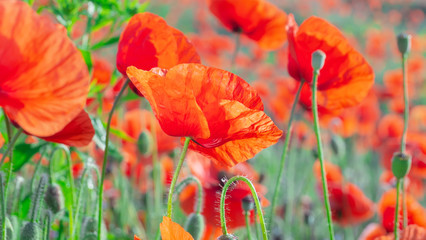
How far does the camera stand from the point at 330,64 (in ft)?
3.53

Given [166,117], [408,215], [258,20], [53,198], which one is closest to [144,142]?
[258,20]

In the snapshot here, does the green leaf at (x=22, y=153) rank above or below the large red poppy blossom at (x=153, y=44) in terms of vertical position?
below

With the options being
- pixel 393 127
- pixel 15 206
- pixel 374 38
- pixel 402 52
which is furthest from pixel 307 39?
pixel 374 38

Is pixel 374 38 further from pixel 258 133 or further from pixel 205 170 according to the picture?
pixel 258 133

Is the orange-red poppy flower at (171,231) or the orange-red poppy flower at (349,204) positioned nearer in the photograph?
the orange-red poppy flower at (171,231)

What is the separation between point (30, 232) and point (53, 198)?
13cm

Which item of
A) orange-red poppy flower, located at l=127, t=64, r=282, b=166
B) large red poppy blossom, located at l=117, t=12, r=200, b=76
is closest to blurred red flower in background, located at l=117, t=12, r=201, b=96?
large red poppy blossom, located at l=117, t=12, r=200, b=76

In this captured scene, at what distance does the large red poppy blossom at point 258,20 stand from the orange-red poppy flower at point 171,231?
1004mm

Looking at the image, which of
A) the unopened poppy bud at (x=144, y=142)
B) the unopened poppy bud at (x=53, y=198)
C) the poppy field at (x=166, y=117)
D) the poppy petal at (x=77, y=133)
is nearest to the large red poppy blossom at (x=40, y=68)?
the poppy field at (x=166, y=117)

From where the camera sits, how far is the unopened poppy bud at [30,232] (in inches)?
33.7

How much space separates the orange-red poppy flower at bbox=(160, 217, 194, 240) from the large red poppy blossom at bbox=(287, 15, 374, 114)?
47cm

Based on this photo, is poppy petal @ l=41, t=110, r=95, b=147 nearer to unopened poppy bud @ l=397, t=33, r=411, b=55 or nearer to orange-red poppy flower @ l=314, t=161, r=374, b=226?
unopened poppy bud @ l=397, t=33, r=411, b=55

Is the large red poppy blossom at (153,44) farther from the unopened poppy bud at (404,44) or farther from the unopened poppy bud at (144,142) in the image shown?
the unopened poppy bud at (144,142)

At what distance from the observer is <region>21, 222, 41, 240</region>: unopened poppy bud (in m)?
0.85
